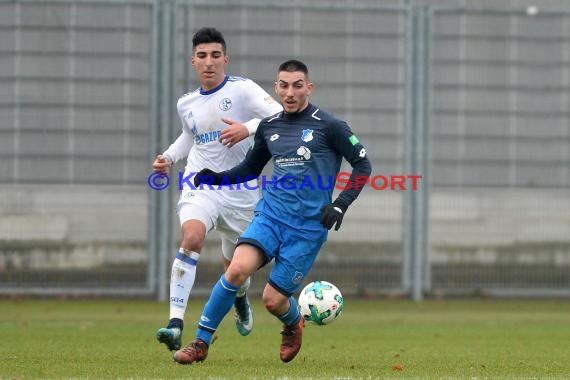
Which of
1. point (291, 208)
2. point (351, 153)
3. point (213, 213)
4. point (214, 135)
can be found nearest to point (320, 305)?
point (291, 208)

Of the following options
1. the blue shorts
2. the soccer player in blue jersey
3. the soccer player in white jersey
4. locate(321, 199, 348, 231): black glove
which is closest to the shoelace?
the soccer player in blue jersey

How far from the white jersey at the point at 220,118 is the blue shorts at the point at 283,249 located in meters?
1.47

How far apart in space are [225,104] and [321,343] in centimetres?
229

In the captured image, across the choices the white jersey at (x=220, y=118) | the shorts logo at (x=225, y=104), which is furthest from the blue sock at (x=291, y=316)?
the shorts logo at (x=225, y=104)

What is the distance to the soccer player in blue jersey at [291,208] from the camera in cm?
824

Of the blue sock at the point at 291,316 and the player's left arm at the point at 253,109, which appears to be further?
the player's left arm at the point at 253,109

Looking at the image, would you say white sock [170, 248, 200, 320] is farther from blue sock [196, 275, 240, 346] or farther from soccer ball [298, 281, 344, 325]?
soccer ball [298, 281, 344, 325]

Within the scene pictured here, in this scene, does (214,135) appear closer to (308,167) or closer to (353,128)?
(308,167)

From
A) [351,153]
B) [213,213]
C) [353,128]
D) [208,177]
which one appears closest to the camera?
[351,153]

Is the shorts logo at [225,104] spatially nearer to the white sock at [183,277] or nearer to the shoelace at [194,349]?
the white sock at [183,277]

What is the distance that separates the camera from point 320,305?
8.51 metres

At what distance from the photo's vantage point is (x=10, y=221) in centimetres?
1569

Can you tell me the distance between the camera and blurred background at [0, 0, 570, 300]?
15.8 m

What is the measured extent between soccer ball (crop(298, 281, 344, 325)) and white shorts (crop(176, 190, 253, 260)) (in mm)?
1254
